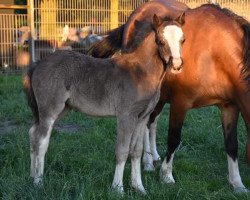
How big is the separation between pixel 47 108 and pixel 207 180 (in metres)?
1.81

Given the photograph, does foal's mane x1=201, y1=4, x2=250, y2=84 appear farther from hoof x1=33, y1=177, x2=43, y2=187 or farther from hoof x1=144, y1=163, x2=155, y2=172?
hoof x1=33, y1=177, x2=43, y2=187

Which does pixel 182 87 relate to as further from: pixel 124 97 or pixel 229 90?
pixel 124 97

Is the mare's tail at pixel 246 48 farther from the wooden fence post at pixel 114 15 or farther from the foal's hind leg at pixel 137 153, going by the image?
the wooden fence post at pixel 114 15

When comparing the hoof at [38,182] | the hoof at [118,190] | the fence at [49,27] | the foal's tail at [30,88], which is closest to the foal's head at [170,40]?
the hoof at [118,190]

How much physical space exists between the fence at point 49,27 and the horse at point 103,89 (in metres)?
7.28

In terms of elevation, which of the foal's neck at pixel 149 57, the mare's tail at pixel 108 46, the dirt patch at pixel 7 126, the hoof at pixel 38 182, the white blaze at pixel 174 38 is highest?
the white blaze at pixel 174 38

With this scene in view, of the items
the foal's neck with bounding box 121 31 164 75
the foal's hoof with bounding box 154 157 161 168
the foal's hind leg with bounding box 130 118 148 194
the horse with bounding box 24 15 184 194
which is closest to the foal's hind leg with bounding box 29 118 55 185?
the horse with bounding box 24 15 184 194

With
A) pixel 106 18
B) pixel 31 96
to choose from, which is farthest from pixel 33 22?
pixel 31 96

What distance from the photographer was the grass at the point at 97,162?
4160mm

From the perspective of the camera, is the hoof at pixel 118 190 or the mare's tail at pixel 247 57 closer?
the hoof at pixel 118 190

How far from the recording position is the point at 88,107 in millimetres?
4402

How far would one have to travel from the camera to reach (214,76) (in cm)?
475

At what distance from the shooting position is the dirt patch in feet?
21.9

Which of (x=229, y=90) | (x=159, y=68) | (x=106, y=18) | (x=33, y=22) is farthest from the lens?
(x=106, y=18)
